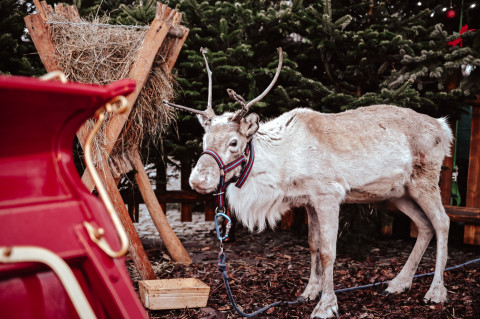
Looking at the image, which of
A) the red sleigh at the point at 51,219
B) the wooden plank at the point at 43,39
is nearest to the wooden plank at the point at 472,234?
the red sleigh at the point at 51,219

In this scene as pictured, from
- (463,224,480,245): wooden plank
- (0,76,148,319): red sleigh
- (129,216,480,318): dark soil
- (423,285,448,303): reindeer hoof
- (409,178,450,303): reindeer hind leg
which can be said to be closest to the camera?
(0,76,148,319): red sleigh

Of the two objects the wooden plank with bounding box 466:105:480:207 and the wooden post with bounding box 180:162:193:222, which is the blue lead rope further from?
the wooden post with bounding box 180:162:193:222

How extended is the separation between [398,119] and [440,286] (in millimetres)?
1680

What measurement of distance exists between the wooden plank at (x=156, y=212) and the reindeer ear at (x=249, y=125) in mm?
1410

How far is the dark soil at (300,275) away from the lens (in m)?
3.49

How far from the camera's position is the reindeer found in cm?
341

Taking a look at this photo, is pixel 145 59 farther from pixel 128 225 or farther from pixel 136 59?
pixel 128 225

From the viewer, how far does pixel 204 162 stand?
10.3ft

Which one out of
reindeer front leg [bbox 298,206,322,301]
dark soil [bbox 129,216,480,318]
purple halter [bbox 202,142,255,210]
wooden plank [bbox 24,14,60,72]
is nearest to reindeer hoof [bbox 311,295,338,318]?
dark soil [bbox 129,216,480,318]

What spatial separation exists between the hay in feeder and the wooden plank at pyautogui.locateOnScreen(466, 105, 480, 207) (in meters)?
4.01

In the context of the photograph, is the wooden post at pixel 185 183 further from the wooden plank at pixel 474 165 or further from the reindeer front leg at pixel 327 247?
the wooden plank at pixel 474 165

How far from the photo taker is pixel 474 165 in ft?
17.5

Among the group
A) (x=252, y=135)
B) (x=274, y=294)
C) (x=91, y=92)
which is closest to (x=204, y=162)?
(x=252, y=135)

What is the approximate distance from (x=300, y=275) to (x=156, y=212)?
176 cm
